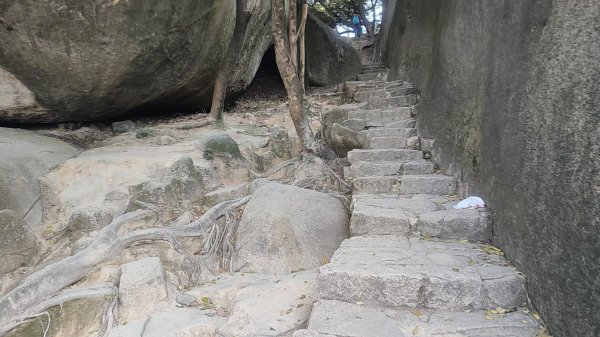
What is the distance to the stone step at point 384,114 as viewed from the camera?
573 centimetres

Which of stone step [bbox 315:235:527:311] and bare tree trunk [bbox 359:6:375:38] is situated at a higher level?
bare tree trunk [bbox 359:6:375:38]

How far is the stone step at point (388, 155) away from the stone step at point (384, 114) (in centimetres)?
117

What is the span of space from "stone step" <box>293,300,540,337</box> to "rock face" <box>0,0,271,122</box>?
4.00 meters

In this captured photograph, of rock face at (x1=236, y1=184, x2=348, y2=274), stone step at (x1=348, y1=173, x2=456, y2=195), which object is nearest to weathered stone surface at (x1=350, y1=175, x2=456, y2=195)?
stone step at (x1=348, y1=173, x2=456, y2=195)

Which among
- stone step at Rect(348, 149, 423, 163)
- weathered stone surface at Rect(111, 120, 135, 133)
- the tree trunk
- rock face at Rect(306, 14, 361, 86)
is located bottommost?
stone step at Rect(348, 149, 423, 163)

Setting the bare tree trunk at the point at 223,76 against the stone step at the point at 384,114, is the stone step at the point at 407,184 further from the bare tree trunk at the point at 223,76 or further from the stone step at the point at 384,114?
the bare tree trunk at the point at 223,76

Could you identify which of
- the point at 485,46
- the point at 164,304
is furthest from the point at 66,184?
the point at 485,46

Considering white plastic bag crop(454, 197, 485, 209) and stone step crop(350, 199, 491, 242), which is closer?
stone step crop(350, 199, 491, 242)

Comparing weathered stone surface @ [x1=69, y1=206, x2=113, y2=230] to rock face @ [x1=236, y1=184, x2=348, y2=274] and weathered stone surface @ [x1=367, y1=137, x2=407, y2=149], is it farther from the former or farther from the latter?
weathered stone surface @ [x1=367, y1=137, x2=407, y2=149]

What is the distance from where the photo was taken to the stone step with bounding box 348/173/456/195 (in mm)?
3824

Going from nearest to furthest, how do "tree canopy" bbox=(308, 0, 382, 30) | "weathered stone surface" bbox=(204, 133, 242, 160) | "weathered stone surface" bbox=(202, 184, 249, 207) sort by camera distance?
"weathered stone surface" bbox=(202, 184, 249, 207) < "weathered stone surface" bbox=(204, 133, 242, 160) < "tree canopy" bbox=(308, 0, 382, 30)

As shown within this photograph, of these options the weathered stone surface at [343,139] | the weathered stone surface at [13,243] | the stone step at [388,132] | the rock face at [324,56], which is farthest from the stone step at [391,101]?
the weathered stone surface at [13,243]

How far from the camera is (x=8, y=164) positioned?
384 cm

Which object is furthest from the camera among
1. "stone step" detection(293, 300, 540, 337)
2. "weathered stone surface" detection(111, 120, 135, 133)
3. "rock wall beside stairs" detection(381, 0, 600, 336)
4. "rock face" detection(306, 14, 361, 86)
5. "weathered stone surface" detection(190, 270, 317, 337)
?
"rock face" detection(306, 14, 361, 86)
